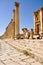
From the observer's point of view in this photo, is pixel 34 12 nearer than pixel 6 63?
No

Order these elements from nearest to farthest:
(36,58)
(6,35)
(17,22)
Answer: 1. (36,58)
2. (17,22)
3. (6,35)

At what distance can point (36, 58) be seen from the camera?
20.5 ft

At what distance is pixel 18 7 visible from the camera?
22719 millimetres

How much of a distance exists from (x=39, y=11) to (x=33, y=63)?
27952 millimetres

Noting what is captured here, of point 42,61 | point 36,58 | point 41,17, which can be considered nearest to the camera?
point 42,61

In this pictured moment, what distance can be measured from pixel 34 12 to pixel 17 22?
13.9 meters

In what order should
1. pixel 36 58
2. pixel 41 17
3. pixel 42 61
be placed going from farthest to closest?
pixel 41 17 < pixel 36 58 < pixel 42 61

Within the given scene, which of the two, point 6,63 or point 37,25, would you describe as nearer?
point 6,63

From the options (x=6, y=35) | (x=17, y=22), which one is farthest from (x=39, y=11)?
(x=17, y=22)

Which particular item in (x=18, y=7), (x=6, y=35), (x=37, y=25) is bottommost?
(x=6, y=35)

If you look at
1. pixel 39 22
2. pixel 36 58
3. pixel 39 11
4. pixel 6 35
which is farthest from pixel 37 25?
pixel 36 58

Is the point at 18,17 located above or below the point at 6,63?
above

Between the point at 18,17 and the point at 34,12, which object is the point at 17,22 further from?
the point at 34,12

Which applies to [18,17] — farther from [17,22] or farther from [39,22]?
[39,22]
